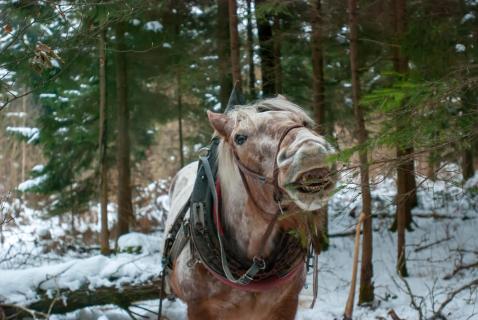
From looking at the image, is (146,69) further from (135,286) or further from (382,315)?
(382,315)

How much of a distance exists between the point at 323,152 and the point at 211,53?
842 centimetres

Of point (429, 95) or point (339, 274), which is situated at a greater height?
point (429, 95)

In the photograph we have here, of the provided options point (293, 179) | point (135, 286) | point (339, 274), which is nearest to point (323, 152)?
point (293, 179)

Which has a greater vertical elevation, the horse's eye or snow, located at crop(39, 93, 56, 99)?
snow, located at crop(39, 93, 56, 99)

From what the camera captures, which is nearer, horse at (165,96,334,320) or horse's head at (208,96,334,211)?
horse's head at (208,96,334,211)

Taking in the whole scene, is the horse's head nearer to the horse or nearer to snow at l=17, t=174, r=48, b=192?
the horse

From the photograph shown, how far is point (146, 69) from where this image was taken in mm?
11602

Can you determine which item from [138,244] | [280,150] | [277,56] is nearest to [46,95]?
[138,244]

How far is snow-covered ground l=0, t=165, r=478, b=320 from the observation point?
224 inches

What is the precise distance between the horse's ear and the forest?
0.44 metres

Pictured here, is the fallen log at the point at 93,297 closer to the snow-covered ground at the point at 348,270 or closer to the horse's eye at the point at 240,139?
the snow-covered ground at the point at 348,270

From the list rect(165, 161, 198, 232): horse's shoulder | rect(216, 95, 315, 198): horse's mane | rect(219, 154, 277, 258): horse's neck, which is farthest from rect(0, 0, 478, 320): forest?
rect(165, 161, 198, 232): horse's shoulder

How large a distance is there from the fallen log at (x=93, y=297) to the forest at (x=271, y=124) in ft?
0.05

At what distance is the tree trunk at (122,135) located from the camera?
10656 millimetres
